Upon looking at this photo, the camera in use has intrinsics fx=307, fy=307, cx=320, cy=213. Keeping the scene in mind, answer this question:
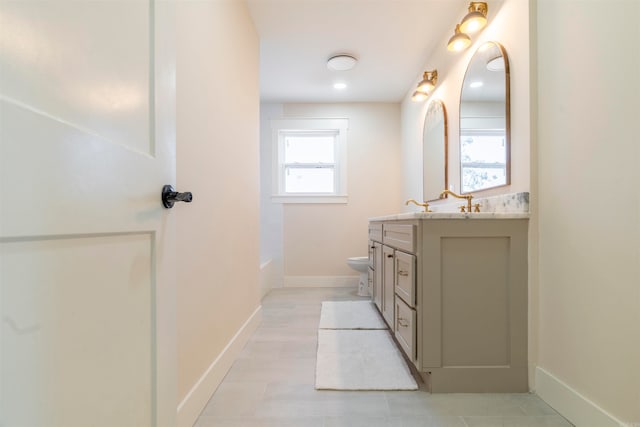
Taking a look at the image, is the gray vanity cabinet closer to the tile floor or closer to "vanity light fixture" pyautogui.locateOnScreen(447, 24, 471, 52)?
the tile floor

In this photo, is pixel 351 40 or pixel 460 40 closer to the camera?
pixel 460 40

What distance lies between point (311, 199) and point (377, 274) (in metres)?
1.64

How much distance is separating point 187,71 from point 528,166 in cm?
162

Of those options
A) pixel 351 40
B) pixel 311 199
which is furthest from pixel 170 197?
pixel 311 199

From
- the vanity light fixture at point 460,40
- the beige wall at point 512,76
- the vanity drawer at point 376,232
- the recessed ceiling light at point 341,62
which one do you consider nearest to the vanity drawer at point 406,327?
the vanity drawer at point 376,232

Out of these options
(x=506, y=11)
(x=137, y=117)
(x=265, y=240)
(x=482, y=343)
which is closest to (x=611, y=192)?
(x=482, y=343)

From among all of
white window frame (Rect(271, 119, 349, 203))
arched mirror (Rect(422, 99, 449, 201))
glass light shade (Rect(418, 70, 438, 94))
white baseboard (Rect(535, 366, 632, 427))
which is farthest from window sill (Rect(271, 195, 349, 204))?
white baseboard (Rect(535, 366, 632, 427))

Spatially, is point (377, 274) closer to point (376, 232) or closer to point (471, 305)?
point (376, 232)

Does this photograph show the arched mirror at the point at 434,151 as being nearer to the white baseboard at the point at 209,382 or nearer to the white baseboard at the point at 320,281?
the white baseboard at the point at 320,281

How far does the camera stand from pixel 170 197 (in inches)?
30.1

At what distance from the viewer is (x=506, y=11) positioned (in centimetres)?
168

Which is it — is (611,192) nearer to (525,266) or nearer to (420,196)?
(525,266)

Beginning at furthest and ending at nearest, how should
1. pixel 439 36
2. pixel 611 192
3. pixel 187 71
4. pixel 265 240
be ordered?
pixel 265 240
pixel 439 36
pixel 187 71
pixel 611 192

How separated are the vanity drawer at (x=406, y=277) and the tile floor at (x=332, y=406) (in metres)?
0.46
